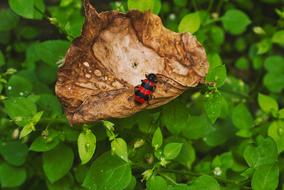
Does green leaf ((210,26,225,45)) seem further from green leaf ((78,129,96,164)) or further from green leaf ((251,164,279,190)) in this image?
green leaf ((78,129,96,164))

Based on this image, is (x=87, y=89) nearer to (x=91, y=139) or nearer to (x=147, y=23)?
(x=91, y=139)

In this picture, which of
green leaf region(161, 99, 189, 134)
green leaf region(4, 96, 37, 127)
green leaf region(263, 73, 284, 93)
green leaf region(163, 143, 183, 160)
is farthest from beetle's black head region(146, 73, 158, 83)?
green leaf region(263, 73, 284, 93)

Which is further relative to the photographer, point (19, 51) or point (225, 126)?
point (19, 51)

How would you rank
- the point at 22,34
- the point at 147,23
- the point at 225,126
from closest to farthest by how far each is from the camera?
1. the point at 147,23
2. the point at 225,126
3. the point at 22,34

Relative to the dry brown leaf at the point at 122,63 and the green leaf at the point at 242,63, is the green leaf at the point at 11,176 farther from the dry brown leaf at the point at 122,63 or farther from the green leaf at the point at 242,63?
the green leaf at the point at 242,63

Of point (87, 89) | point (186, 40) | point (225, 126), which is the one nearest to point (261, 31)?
point (225, 126)

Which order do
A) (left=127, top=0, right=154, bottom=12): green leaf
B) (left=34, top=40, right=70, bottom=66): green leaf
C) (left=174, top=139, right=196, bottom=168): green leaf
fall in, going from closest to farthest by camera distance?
1. (left=127, top=0, right=154, bottom=12): green leaf
2. (left=34, top=40, right=70, bottom=66): green leaf
3. (left=174, top=139, right=196, bottom=168): green leaf

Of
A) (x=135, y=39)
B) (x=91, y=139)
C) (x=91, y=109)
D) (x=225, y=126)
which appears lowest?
(x=225, y=126)
